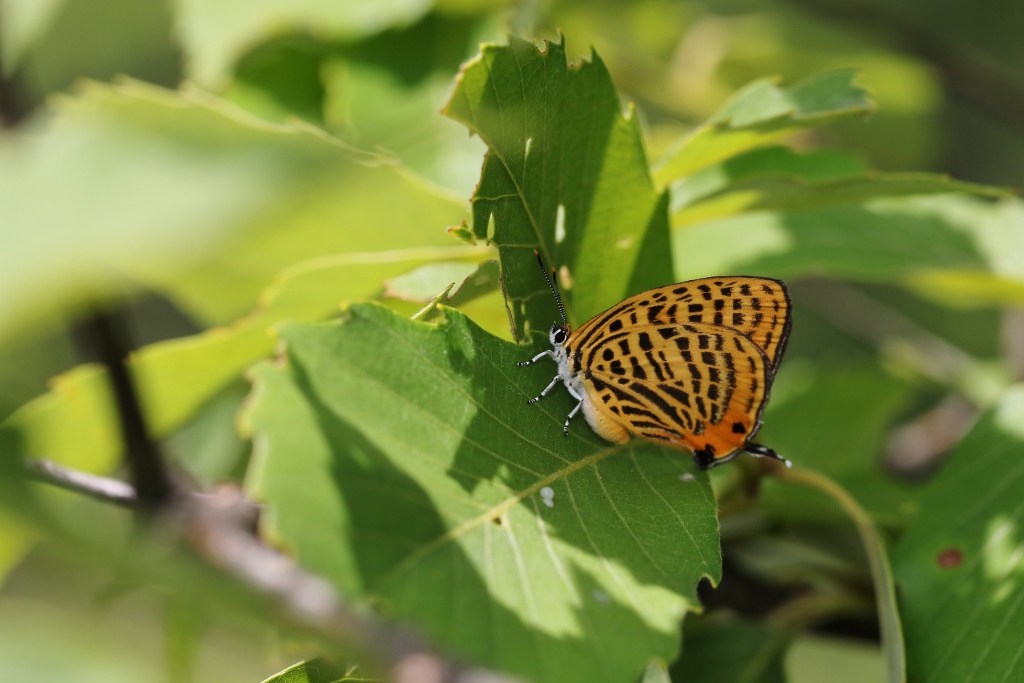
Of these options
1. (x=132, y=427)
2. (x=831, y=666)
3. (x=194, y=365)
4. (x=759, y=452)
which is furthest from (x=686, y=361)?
(x=831, y=666)

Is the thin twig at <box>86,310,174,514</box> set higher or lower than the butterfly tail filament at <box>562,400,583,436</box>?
higher

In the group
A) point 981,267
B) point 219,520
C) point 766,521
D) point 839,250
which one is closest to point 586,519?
point 219,520

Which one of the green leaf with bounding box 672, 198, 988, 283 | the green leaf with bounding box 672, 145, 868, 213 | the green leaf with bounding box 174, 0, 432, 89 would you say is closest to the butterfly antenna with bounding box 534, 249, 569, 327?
the green leaf with bounding box 672, 145, 868, 213

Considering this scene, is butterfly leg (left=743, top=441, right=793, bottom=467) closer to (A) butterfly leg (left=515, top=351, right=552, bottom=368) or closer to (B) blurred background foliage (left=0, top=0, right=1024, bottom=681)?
(B) blurred background foliage (left=0, top=0, right=1024, bottom=681)

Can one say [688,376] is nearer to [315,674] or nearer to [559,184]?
[559,184]

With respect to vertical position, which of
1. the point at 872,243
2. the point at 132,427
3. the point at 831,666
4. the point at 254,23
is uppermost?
the point at 254,23

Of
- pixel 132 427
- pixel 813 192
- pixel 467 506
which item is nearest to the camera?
pixel 132 427
